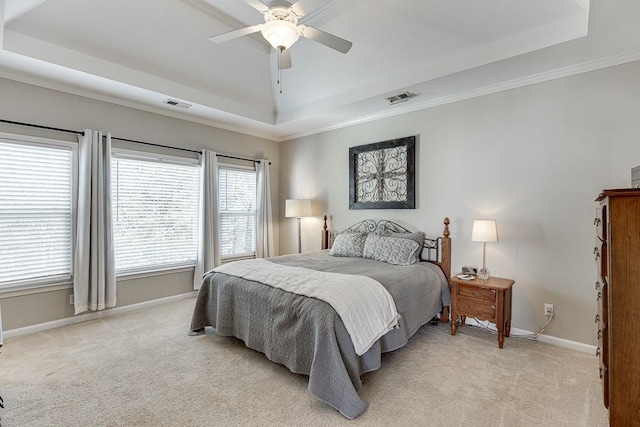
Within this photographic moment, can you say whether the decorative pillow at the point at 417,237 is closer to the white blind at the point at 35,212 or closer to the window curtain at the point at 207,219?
the window curtain at the point at 207,219

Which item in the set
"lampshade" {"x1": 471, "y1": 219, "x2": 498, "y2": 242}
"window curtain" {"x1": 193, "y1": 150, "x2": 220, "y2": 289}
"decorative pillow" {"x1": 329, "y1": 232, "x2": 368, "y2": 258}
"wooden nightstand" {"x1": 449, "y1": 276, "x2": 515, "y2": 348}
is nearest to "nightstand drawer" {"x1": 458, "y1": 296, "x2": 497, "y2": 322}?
"wooden nightstand" {"x1": 449, "y1": 276, "x2": 515, "y2": 348}

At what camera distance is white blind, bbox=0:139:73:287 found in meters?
3.22

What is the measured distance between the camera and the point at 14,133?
3.24 metres

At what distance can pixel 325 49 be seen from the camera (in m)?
3.64

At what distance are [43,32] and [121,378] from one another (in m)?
3.14

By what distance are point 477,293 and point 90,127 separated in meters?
4.69

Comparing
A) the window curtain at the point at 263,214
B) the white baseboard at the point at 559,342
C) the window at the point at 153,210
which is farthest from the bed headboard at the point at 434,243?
the window at the point at 153,210

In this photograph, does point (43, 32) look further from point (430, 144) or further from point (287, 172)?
point (430, 144)

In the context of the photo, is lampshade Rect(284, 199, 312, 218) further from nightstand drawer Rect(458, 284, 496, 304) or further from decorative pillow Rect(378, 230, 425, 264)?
nightstand drawer Rect(458, 284, 496, 304)

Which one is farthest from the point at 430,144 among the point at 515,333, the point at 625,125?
the point at 515,333

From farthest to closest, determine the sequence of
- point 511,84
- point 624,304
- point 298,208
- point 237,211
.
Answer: point 237,211
point 298,208
point 511,84
point 624,304

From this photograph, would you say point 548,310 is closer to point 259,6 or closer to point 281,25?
point 281,25

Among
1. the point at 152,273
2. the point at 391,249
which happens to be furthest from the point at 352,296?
the point at 152,273

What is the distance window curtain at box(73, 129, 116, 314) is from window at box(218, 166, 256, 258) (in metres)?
1.58
